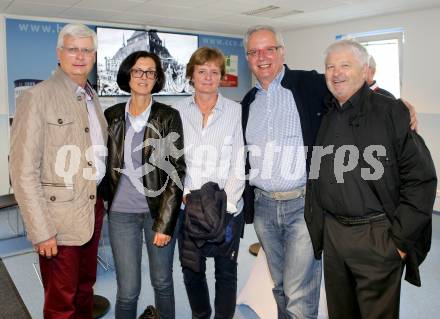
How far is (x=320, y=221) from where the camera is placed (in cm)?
182

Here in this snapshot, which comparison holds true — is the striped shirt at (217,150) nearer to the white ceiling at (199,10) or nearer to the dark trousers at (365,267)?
the dark trousers at (365,267)

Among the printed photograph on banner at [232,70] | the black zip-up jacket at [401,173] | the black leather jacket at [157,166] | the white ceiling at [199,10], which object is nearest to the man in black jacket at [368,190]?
the black zip-up jacket at [401,173]

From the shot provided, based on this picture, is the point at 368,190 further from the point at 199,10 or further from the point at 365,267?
the point at 199,10

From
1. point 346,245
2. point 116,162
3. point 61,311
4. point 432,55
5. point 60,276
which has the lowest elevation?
point 61,311

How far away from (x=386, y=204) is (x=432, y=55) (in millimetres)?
4565

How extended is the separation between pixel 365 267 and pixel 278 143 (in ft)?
2.27

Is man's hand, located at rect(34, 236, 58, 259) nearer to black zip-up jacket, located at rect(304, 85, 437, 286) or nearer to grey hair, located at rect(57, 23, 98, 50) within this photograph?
grey hair, located at rect(57, 23, 98, 50)

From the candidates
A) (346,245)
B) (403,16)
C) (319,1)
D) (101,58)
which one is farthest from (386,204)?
(101,58)

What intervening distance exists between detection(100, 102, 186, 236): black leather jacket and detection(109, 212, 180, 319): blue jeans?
0.29 feet

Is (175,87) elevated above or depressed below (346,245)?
above

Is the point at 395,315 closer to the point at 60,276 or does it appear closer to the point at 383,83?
the point at 60,276

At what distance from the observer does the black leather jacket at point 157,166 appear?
6.21ft

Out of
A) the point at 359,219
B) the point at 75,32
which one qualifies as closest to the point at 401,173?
the point at 359,219

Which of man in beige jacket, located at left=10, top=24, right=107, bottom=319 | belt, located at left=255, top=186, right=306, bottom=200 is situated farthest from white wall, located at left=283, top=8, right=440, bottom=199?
man in beige jacket, located at left=10, top=24, right=107, bottom=319
